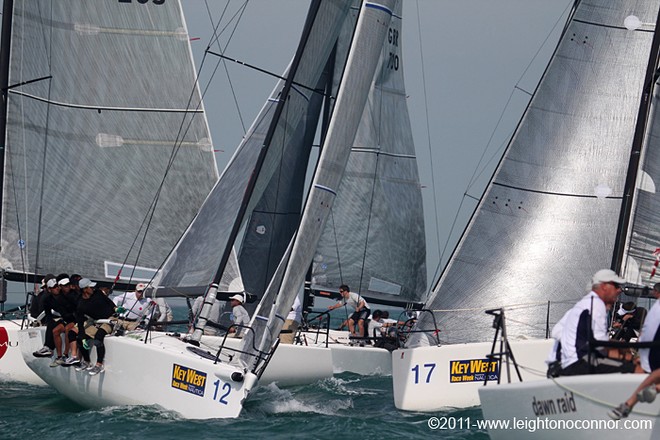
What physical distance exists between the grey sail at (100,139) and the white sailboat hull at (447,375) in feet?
25.7

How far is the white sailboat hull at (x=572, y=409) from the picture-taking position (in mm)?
8109

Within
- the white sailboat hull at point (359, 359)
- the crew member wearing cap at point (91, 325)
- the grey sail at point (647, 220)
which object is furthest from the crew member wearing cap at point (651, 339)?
the white sailboat hull at point (359, 359)

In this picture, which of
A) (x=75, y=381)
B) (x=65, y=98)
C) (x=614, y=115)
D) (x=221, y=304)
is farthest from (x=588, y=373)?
(x=65, y=98)

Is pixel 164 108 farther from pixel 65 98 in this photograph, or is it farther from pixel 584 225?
pixel 584 225

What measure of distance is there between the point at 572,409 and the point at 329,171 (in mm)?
5770

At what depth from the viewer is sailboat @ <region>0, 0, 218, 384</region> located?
794 inches

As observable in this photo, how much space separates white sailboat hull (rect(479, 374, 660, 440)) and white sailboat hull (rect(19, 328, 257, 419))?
3.86 m

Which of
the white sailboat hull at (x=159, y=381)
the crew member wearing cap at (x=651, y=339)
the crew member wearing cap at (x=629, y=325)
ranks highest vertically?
the crew member wearing cap at (x=651, y=339)

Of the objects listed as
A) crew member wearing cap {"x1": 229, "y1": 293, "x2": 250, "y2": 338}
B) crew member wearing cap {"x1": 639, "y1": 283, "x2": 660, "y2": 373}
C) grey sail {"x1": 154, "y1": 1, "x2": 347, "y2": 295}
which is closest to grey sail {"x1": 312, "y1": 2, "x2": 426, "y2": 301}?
crew member wearing cap {"x1": 229, "y1": 293, "x2": 250, "y2": 338}

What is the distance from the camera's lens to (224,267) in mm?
14586

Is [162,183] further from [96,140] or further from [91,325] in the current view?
[91,325]

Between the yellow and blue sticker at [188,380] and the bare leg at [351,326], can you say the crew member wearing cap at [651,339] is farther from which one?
the bare leg at [351,326]

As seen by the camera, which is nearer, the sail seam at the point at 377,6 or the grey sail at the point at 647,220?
the sail seam at the point at 377,6

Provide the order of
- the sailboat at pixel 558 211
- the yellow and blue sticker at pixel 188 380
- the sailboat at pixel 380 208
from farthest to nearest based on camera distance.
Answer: the sailboat at pixel 380 208 < the sailboat at pixel 558 211 < the yellow and blue sticker at pixel 188 380
